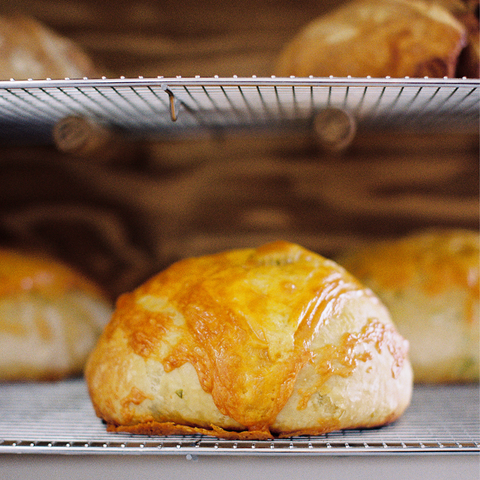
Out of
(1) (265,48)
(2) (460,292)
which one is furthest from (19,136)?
(2) (460,292)

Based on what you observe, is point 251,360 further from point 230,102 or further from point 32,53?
point 32,53

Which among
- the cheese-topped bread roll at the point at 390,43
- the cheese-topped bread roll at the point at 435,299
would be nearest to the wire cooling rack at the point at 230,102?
the cheese-topped bread roll at the point at 390,43

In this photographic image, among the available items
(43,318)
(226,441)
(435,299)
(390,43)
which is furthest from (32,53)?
(435,299)

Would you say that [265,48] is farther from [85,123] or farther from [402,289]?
[402,289]

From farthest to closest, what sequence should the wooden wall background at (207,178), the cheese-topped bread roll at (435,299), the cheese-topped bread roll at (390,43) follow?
the wooden wall background at (207,178), the cheese-topped bread roll at (435,299), the cheese-topped bread roll at (390,43)

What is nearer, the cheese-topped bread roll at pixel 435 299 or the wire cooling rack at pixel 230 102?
the wire cooling rack at pixel 230 102

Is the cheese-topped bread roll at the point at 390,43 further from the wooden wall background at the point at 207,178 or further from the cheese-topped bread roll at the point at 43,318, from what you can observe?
the cheese-topped bread roll at the point at 43,318

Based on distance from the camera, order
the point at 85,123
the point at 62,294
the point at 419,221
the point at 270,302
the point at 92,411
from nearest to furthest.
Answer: the point at 270,302 < the point at 92,411 < the point at 85,123 < the point at 62,294 < the point at 419,221

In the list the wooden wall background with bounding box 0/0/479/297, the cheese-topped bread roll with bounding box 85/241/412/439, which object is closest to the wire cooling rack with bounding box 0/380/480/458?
the cheese-topped bread roll with bounding box 85/241/412/439
